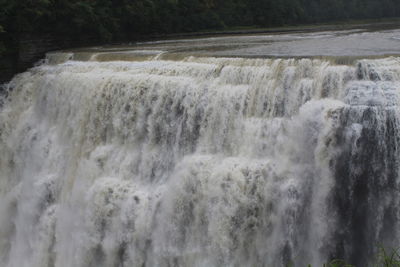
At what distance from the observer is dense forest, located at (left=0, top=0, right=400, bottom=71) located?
61.5 ft

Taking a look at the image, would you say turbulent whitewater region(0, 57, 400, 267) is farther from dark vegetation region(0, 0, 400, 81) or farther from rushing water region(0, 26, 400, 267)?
dark vegetation region(0, 0, 400, 81)

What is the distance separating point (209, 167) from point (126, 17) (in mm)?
14853

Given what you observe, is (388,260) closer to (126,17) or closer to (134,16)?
(126,17)

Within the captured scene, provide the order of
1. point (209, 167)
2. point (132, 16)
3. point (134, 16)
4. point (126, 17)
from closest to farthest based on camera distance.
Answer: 1. point (209, 167)
2. point (126, 17)
3. point (132, 16)
4. point (134, 16)

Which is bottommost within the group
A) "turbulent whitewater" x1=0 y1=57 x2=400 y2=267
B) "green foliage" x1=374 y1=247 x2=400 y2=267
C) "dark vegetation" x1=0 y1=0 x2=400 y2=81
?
"green foliage" x1=374 y1=247 x2=400 y2=267

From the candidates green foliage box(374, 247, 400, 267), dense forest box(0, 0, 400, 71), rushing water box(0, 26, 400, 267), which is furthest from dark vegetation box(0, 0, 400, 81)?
green foliage box(374, 247, 400, 267)

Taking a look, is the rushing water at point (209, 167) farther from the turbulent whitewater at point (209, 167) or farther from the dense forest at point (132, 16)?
the dense forest at point (132, 16)

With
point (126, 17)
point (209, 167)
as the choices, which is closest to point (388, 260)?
point (209, 167)

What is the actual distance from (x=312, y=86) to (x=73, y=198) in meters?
6.35

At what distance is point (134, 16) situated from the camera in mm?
24312

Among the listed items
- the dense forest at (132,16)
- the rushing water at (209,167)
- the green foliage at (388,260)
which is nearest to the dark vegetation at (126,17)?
the dense forest at (132,16)

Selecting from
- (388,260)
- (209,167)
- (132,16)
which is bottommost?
(388,260)

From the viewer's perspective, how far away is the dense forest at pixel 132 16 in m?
18.8

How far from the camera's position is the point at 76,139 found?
13.8 meters
